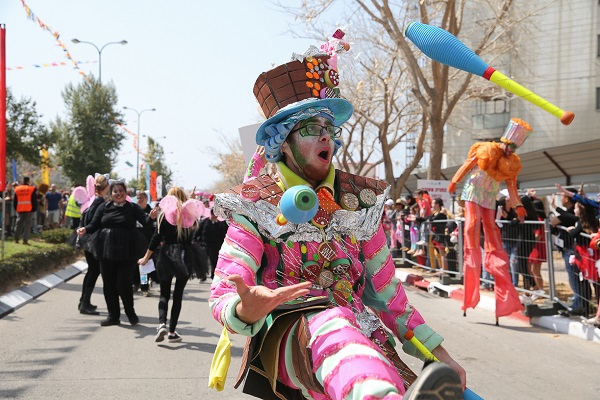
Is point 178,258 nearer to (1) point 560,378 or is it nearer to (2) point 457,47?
(1) point 560,378

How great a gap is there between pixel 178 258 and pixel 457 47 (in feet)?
18.7

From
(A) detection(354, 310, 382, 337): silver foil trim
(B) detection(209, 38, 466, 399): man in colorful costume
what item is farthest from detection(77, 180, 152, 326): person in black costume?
(A) detection(354, 310, 382, 337): silver foil trim

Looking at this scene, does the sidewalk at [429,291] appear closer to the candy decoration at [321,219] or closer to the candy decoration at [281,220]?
the candy decoration at [321,219]

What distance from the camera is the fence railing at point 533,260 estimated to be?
911 cm

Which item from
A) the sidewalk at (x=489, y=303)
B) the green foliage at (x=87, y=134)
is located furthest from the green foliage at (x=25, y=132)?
the sidewalk at (x=489, y=303)

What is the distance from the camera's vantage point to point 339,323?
2658 mm

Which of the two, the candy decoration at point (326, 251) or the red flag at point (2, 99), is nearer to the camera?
the candy decoration at point (326, 251)

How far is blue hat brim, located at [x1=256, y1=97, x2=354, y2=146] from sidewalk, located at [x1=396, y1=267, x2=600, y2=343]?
236 inches

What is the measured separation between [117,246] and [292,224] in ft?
21.6

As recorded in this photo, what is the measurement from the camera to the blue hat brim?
3277mm

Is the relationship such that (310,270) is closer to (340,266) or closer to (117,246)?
(340,266)

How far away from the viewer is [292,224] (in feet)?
10.2

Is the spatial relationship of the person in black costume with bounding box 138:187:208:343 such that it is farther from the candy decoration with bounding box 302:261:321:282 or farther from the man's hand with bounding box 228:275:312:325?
the man's hand with bounding box 228:275:312:325

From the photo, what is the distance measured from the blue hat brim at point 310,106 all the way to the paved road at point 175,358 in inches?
122
